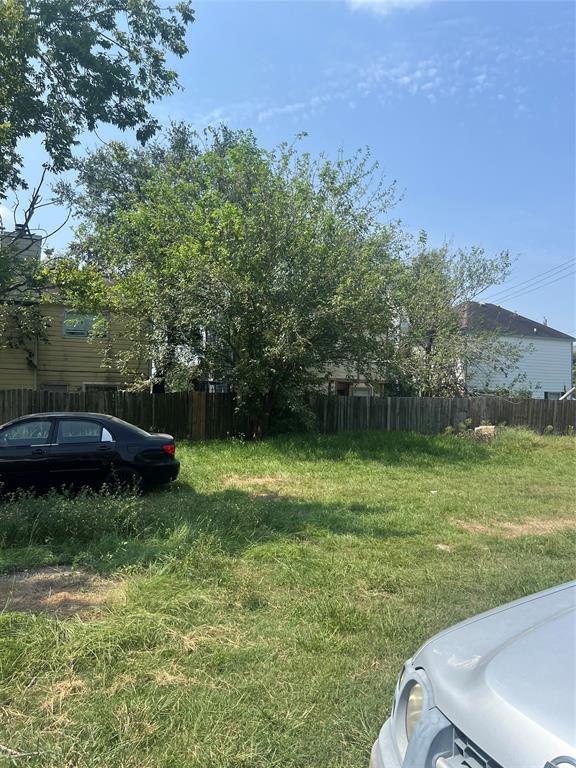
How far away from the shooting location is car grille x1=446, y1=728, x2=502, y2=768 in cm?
149

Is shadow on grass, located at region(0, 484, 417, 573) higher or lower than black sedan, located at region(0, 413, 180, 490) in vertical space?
lower

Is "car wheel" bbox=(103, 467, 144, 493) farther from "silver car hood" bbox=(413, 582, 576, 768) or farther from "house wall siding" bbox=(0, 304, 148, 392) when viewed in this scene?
"house wall siding" bbox=(0, 304, 148, 392)

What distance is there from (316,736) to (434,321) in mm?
20269

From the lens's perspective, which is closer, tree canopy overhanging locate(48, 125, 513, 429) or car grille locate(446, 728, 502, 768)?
car grille locate(446, 728, 502, 768)

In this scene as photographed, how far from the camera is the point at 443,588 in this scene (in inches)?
188

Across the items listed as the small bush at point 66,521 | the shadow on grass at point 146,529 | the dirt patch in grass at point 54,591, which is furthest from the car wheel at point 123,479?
the dirt patch in grass at point 54,591

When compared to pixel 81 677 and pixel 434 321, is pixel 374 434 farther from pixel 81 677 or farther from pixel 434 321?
pixel 81 677

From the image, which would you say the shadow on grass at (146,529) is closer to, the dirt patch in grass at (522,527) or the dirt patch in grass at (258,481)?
the dirt patch in grass at (522,527)

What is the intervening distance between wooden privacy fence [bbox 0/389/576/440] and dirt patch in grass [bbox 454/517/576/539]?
9.37 meters

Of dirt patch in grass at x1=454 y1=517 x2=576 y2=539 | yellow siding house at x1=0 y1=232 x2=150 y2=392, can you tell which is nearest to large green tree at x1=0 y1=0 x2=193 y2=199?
dirt patch in grass at x1=454 y1=517 x2=576 y2=539

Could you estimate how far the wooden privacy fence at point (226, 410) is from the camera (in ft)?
52.7

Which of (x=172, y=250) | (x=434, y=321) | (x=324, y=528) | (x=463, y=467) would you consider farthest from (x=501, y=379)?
(x=324, y=528)

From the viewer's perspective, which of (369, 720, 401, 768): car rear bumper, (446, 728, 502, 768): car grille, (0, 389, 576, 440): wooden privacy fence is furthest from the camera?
(0, 389, 576, 440): wooden privacy fence

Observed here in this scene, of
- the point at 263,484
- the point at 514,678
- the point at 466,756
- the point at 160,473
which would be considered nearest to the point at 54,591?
the point at 466,756
